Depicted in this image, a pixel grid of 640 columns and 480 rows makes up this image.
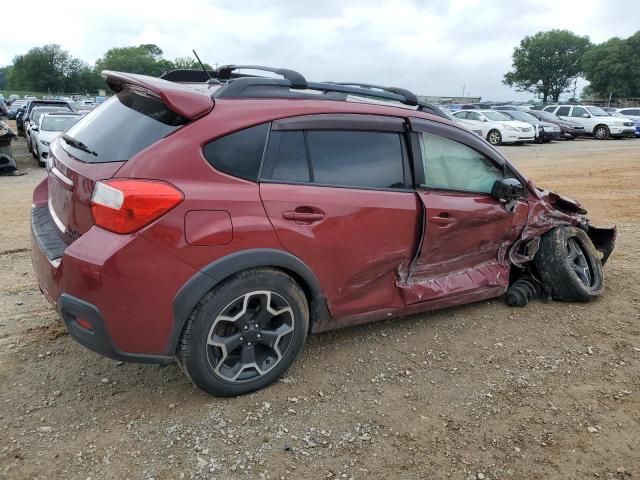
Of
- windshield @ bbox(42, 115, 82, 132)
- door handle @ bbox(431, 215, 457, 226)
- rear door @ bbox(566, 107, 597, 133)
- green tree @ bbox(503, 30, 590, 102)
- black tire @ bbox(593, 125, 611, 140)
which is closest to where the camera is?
door handle @ bbox(431, 215, 457, 226)

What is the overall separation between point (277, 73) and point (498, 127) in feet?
67.6

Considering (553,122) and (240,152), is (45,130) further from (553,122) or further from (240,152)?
(553,122)

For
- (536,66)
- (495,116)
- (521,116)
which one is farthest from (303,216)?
(536,66)

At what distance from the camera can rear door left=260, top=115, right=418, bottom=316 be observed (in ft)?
9.86

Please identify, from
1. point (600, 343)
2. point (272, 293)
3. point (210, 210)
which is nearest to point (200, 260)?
point (210, 210)

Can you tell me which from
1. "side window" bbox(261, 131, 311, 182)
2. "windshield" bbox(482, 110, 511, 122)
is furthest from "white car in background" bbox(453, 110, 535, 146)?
"side window" bbox(261, 131, 311, 182)

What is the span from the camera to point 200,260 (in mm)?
2689

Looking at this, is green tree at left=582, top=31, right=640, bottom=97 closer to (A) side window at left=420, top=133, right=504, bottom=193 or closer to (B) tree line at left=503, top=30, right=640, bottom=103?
(B) tree line at left=503, top=30, right=640, bottom=103

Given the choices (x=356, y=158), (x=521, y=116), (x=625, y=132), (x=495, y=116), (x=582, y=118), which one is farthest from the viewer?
(x=582, y=118)

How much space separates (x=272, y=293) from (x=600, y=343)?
2479mm

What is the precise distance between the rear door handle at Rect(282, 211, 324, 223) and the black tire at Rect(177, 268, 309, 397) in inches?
12.2

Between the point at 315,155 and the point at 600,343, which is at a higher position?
the point at 315,155

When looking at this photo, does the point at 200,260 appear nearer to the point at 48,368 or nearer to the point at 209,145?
the point at 209,145

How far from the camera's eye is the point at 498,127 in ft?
72.9
